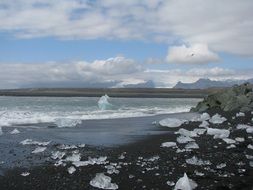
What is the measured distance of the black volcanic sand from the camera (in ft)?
30.7

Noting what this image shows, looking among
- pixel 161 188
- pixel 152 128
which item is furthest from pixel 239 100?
pixel 161 188

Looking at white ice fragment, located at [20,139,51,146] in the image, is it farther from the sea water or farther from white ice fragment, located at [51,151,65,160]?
the sea water

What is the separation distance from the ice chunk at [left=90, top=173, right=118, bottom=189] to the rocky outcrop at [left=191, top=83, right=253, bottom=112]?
2584cm

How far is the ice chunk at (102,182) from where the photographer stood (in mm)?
9203

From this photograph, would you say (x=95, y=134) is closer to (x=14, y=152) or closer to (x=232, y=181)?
(x=14, y=152)

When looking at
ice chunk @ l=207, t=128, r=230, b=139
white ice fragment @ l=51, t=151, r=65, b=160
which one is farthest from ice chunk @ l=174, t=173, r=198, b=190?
ice chunk @ l=207, t=128, r=230, b=139

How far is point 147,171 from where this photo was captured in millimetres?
10516

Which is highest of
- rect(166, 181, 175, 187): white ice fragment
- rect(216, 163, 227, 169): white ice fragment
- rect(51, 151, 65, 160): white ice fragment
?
rect(51, 151, 65, 160): white ice fragment

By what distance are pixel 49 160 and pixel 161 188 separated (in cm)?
425

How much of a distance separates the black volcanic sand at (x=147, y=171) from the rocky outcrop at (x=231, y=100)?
21.8 m

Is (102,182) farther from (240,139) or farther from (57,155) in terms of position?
(240,139)

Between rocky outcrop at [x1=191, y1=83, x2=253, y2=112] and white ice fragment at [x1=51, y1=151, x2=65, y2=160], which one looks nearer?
white ice fragment at [x1=51, y1=151, x2=65, y2=160]

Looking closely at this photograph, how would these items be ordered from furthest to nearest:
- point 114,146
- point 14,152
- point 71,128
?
point 71,128 → point 114,146 → point 14,152

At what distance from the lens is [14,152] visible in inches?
532
